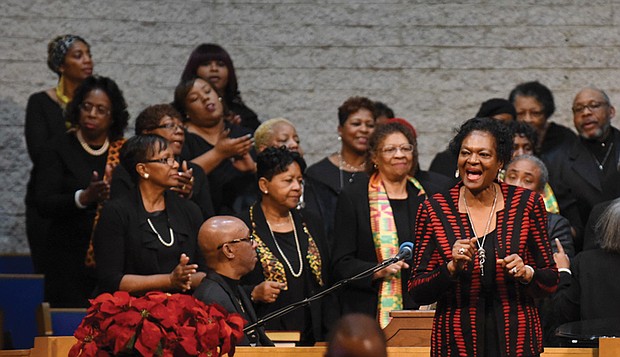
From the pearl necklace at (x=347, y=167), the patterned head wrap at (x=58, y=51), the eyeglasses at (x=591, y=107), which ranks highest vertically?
the patterned head wrap at (x=58, y=51)

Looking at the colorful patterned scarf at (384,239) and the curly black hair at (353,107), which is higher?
the curly black hair at (353,107)

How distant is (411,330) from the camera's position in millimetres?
5504

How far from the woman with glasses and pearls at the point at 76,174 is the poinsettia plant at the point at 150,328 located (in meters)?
2.72

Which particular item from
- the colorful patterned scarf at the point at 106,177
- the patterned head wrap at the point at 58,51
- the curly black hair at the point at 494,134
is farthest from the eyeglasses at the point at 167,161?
the curly black hair at the point at 494,134

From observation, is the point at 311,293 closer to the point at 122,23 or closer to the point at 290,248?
the point at 290,248

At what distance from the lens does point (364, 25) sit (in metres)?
9.27

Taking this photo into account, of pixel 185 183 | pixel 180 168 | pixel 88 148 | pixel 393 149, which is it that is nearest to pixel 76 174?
pixel 88 148

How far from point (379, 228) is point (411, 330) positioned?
1.00 m

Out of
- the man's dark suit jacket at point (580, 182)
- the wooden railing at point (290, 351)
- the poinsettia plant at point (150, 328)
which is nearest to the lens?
the poinsettia plant at point (150, 328)

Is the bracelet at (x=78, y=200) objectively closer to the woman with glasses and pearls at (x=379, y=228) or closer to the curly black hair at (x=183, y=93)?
the curly black hair at (x=183, y=93)

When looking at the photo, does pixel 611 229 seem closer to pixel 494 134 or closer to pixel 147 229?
pixel 494 134

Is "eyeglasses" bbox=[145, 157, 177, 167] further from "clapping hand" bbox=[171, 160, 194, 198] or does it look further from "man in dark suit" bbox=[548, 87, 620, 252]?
"man in dark suit" bbox=[548, 87, 620, 252]

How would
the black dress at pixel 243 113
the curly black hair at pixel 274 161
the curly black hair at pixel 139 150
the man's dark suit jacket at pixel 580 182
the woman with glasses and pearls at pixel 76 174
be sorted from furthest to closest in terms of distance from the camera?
the black dress at pixel 243 113 → the man's dark suit jacket at pixel 580 182 → the woman with glasses and pearls at pixel 76 174 → the curly black hair at pixel 274 161 → the curly black hair at pixel 139 150

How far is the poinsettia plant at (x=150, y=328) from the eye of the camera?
14.2ft
